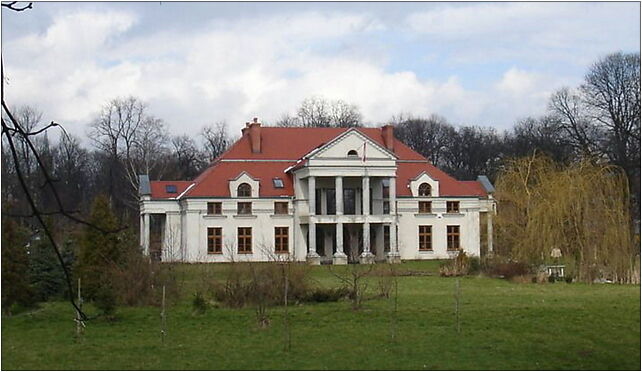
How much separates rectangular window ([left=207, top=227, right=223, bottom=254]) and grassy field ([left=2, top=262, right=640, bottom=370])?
73.4ft

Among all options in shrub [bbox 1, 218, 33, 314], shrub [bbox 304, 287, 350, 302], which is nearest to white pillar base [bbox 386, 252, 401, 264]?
shrub [bbox 304, 287, 350, 302]

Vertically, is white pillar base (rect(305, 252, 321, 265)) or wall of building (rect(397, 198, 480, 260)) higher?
wall of building (rect(397, 198, 480, 260))

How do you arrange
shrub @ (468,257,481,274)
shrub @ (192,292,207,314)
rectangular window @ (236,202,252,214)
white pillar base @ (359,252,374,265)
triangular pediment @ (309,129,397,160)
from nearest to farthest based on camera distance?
shrub @ (192,292,207,314)
shrub @ (468,257,481,274)
white pillar base @ (359,252,374,265)
triangular pediment @ (309,129,397,160)
rectangular window @ (236,202,252,214)

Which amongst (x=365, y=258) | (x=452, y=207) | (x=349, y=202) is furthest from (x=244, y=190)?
(x=452, y=207)

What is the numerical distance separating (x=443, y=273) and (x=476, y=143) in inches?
1562

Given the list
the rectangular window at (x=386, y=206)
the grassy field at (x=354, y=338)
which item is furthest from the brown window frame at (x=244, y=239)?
the grassy field at (x=354, y=338)

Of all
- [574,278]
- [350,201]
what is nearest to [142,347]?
[574,278]

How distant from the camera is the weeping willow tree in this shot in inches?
1177

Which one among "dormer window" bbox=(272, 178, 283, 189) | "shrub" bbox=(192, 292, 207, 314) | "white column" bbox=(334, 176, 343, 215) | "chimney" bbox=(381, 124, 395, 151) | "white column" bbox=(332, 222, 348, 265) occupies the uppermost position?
"chimney" bbox=(381, 124, 395, 151)

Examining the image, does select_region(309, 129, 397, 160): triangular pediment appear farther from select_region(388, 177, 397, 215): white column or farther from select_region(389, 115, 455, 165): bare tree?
select_region(389, 115, 455, 165): bare tree

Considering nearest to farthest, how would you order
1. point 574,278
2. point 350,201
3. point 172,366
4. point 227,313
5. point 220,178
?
point 172,366 → point 227,313 → point 574,278 → point 220,178 → point 350,201

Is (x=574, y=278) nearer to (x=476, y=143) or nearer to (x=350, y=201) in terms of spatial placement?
(x=350, y=201)

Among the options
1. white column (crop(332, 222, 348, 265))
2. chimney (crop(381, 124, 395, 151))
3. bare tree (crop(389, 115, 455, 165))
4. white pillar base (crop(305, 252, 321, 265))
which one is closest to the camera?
white pillar base (crop(305, 252, 321, 265))

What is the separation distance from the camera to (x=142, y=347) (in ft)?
A: 49.1
